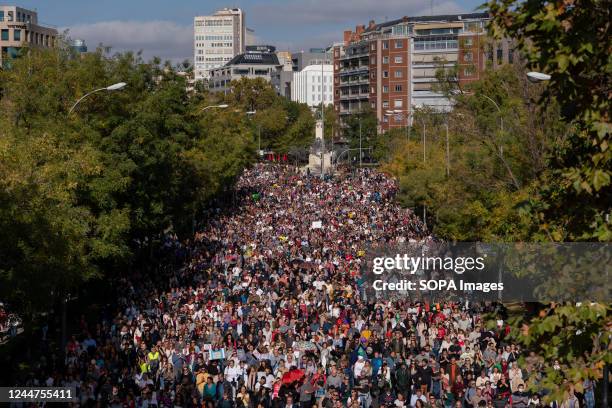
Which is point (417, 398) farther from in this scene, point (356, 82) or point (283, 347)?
point (356, 82)

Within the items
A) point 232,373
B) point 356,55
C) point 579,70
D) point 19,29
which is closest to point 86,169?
point 232,373

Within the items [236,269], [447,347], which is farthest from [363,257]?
[447,347]

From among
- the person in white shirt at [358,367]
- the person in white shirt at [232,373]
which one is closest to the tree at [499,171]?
the person in white shirt at [358,367]

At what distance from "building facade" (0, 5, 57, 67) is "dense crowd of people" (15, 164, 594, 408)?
3563 inches

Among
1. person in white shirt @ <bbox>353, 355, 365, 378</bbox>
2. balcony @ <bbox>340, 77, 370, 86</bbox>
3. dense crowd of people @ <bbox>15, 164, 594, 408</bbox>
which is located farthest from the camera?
balcony @ <bbox>340, 77, 370, 86</bbox>

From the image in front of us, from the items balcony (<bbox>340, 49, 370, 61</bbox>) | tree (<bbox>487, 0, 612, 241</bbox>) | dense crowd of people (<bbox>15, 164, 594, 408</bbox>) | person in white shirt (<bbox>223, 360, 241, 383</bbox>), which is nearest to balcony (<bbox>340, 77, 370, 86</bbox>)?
balcony (<bbox>340, 49, 370, 61</bbox>)

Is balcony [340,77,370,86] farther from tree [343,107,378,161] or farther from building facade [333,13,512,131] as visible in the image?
tree [343,107,378,161]

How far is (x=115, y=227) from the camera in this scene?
102ft

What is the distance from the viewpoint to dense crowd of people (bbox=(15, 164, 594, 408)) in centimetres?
2022

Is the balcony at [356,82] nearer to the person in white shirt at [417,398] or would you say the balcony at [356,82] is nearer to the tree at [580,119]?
the person in white shirt at [417,398]

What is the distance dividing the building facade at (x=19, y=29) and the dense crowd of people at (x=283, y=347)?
3563 inches

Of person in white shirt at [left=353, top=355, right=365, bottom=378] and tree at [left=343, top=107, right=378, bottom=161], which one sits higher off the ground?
tree at [left=343, top=107, right=378, bottom=161]

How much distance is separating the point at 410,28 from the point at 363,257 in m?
110

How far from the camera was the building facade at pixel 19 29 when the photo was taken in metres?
126
